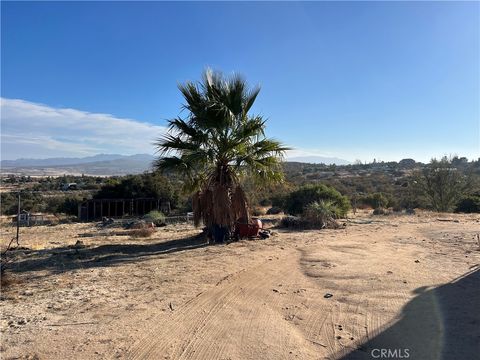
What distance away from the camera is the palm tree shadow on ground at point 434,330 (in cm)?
411

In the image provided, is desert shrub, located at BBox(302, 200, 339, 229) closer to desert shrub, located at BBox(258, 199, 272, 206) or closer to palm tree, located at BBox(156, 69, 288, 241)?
palm tree, located at BBox(156, 69, 288, 241)

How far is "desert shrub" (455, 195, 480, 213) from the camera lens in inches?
998

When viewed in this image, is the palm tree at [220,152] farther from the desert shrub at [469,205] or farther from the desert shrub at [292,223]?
the desert shrub at [469,205]

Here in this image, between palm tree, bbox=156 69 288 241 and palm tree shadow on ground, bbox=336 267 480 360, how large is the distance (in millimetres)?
6232

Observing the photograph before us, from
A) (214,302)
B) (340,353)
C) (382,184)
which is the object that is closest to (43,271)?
(214,302)

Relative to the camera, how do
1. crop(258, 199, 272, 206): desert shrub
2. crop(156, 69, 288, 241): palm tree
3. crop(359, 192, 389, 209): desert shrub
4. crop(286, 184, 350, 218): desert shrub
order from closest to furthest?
crop(156, 69, 288, 241): palm tree
crop(286, 184, 350, 218): desert shrub
crop(359, 192, 389, 209): desert shrub
crop(258, 199, 272, 206): desert shrub

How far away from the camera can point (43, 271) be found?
7918 millimetres

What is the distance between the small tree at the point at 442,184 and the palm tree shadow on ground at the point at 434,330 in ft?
82.5

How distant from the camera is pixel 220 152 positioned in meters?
11.6

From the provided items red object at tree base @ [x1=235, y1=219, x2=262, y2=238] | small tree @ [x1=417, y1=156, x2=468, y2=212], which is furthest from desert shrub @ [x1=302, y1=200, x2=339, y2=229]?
small tree @ [x1=417, y1=156, x2=468, y2=212]

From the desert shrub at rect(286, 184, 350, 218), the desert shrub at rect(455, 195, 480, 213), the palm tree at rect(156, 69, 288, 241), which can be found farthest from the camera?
the desert shrub at rect(455, 195, 480, 213)

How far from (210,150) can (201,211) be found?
1.78 m

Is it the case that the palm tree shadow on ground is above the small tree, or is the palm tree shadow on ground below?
below

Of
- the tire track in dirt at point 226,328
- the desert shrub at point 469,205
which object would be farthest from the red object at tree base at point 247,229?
the desert shrub at point 469,205
